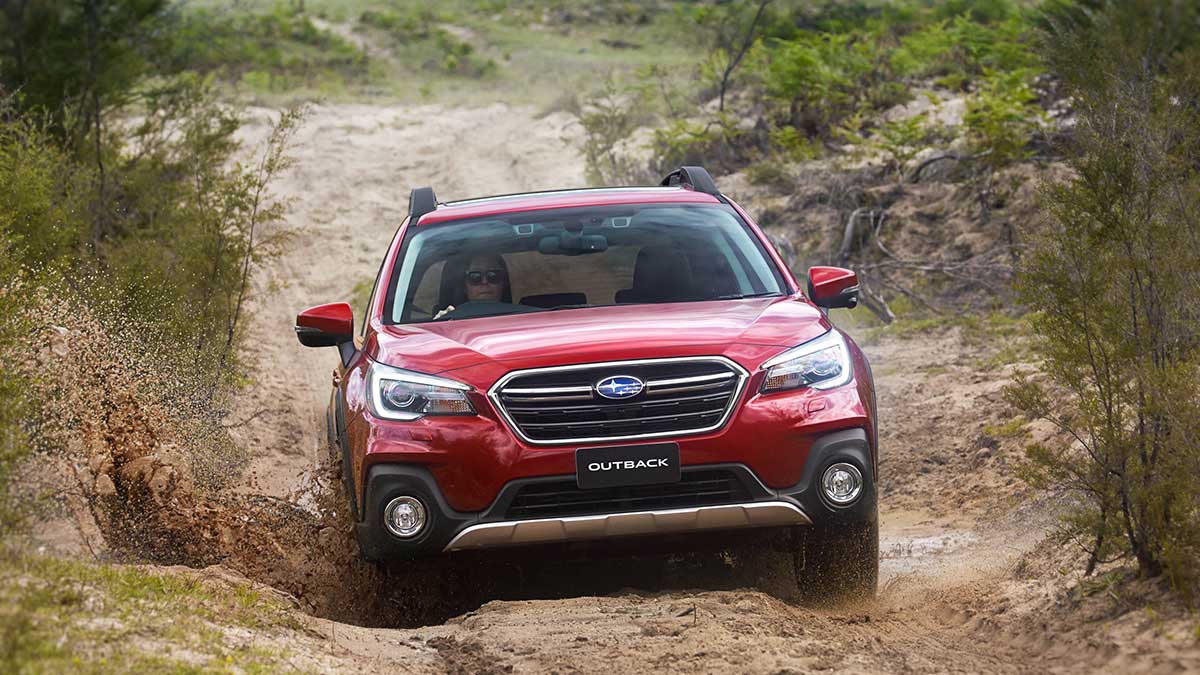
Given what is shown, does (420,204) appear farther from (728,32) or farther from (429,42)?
(429,42)

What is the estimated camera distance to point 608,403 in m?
5.53

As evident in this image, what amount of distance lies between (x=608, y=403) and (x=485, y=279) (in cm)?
160

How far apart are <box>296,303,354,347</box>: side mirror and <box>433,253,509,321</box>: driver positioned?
0.45 metres

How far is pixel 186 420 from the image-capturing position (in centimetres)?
905

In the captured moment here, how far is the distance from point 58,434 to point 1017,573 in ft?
12.8

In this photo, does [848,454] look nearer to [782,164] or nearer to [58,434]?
[58,434]

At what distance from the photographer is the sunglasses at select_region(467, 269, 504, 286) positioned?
273 inches

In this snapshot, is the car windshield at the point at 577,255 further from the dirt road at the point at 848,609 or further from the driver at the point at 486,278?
the dirt road at the point at 848,609

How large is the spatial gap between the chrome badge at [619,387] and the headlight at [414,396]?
0.46 meters

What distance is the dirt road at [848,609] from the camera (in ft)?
16.1

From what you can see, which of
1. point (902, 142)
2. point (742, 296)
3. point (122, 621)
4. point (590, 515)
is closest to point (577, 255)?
point (742, 296)

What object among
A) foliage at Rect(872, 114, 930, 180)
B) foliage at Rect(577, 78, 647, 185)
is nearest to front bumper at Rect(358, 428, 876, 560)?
foliage at Rect(872, 114, 930, 180)

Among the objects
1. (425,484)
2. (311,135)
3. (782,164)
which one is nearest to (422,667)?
(425,484)

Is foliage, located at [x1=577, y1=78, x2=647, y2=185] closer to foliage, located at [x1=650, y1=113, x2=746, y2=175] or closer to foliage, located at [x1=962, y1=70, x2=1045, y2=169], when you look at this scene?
foliage, located at [x1=650, y1=113, x2=746, y2=175]
